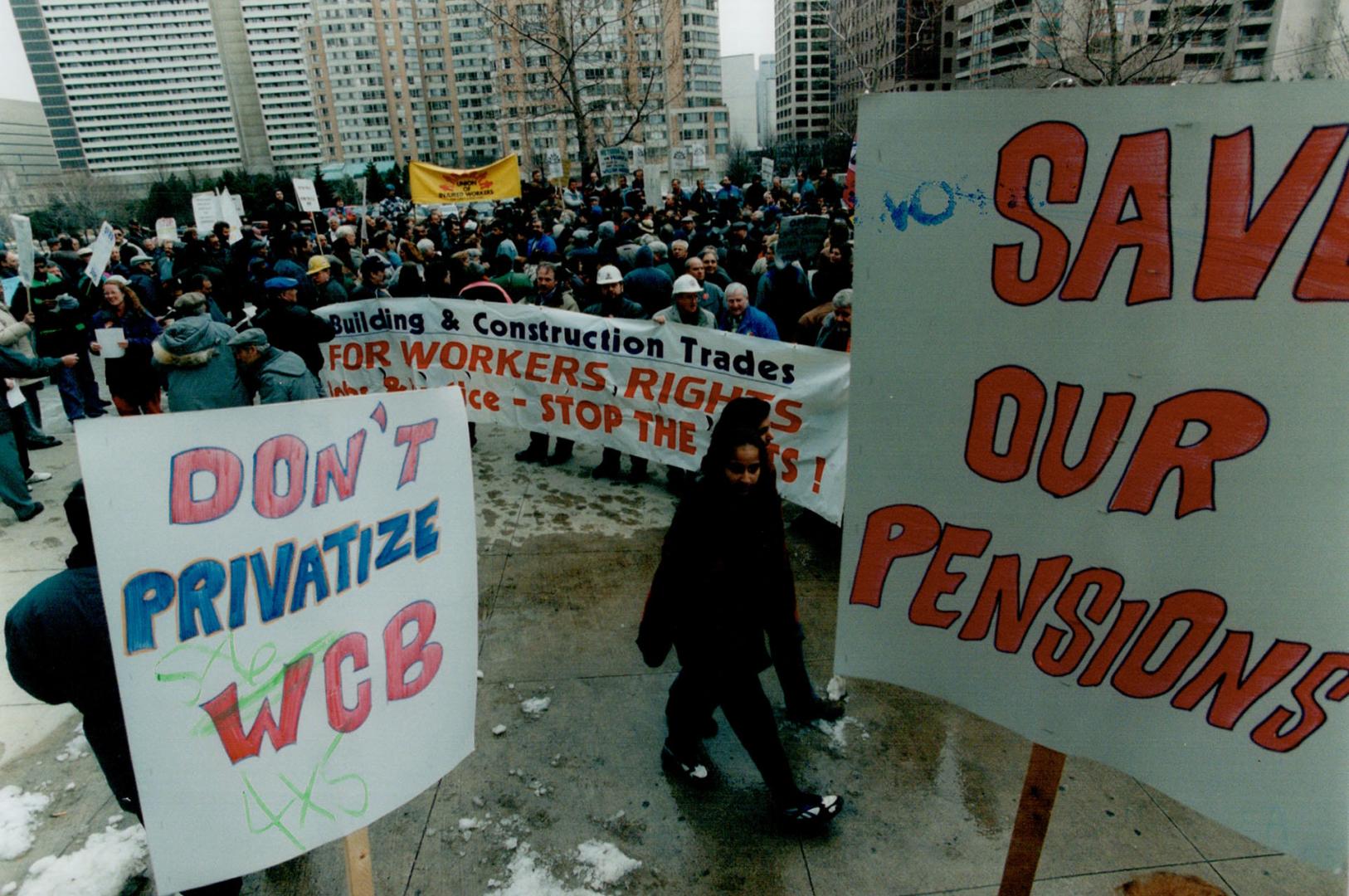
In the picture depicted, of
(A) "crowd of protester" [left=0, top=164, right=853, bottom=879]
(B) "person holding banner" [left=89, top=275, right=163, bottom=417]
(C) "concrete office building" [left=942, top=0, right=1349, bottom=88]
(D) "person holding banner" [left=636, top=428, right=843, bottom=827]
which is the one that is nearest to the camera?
(A) "crowd of protester" [left=0, top=164, right=853, bottom=879]

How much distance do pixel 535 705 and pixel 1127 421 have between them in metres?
2.99

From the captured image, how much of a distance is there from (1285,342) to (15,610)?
3096 millimetres

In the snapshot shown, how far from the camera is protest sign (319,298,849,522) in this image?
473cm

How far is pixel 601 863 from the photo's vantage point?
112 inches

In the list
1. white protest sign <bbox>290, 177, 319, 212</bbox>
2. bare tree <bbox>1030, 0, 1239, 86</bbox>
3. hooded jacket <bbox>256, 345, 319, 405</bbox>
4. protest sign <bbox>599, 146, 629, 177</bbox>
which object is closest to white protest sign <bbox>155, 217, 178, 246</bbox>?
white protest sign <bbox>290, 177, 319, 212</bbox>

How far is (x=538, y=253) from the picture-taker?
1130 centimetres

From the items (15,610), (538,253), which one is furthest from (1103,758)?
(538,253)

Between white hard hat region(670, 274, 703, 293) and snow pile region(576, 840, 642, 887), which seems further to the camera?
white hard hat region(670, 274, 703, 293)

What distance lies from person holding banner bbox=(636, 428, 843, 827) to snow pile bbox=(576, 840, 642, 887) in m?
0.61

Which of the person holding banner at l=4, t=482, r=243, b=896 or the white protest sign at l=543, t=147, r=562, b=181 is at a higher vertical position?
the white protest sign at l=543, t=147, r=562, b=181

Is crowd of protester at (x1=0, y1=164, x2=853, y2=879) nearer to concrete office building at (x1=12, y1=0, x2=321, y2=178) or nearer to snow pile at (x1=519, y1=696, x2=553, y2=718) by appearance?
snow pile at (x1=519, y1=696, x2=553, y2=718)

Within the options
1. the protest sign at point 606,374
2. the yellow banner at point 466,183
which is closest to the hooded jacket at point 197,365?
the protest sign at point 606,374

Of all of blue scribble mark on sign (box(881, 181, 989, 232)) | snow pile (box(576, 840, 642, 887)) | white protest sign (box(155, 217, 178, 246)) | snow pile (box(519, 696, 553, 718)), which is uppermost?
blue scribble mark on sign (box(881, 181, 989, 232))

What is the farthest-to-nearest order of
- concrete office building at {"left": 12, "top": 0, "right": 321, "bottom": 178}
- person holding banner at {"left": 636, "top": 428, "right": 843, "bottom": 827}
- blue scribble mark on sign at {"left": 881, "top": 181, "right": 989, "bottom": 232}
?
concrete office building at {"left": 12, "top": 0, "right": 321, "bottom": 178}, person holding banner at {"left": 636, "top": 428, "right": 843, "bottom": 827}, blue scribble mark on sign at {"left": 881, "top": 181, "right": 989, "bottom": 232}
